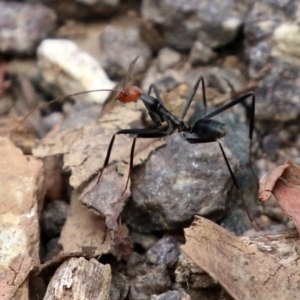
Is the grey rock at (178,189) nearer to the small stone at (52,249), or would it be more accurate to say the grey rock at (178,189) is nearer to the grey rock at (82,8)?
the small stone at (52,249)

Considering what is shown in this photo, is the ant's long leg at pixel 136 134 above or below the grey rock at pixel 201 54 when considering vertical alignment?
below

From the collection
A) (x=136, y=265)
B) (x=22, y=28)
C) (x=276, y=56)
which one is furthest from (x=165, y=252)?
(x=22, y=28)

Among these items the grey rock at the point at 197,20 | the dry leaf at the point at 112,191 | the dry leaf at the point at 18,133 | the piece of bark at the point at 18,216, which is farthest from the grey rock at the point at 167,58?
the piece of bark at the point at 18,216

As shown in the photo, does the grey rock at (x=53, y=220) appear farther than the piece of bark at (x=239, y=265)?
Yes

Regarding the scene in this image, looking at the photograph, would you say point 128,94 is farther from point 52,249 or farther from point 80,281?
point 80,281

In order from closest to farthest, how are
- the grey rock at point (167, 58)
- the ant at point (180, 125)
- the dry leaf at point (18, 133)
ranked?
the ant at point (180, 125) < the dry leaf at point (18, 133) < the grey rock at point (167, 58)

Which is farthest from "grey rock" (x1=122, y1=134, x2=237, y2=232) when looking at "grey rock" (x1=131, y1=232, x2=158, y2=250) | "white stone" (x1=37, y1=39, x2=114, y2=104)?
"white stone" (x1=37, y1=39, x2=114, y2=104)

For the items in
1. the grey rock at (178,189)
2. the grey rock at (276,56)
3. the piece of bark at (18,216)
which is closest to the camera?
the piece of bark at (18,216)
